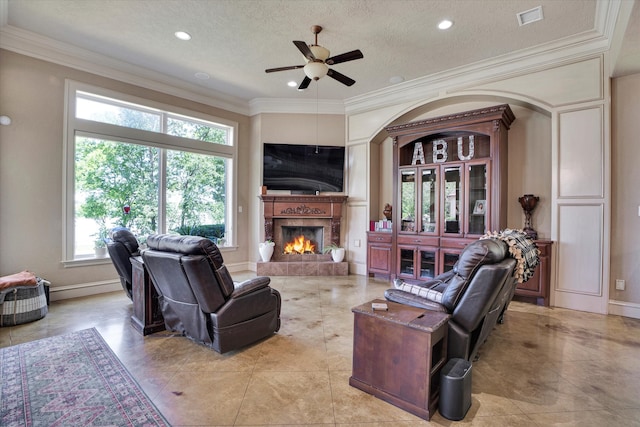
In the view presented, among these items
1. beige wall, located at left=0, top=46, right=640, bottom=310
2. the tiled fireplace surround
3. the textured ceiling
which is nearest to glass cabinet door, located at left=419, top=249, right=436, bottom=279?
beige wall, located at left=0, top=46, right=640, bottom=310

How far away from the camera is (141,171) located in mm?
5023

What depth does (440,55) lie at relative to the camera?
432 centimetres

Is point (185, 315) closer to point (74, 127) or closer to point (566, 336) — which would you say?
point (74, 127)

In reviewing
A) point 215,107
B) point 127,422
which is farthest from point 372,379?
point 215,107

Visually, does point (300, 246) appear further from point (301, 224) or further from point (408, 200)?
point (408, 200)

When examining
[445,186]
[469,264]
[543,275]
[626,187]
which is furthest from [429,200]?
[469,264]

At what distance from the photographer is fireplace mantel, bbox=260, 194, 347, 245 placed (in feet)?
19.7

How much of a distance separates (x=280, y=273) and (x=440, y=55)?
4.45m

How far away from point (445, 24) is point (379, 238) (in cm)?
340

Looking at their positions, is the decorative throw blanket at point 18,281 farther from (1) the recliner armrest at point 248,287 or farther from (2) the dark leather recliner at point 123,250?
(1) the recliner armrest at point 248,287

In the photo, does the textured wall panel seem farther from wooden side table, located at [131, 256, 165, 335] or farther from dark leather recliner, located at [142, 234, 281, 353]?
wooden side table, located at [131, 256, 165, 335]

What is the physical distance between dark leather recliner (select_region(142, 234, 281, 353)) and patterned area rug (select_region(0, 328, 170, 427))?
0.60 m

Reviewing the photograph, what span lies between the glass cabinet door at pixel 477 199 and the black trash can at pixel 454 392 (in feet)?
10.5

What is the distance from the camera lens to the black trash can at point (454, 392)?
1785 millimetres
